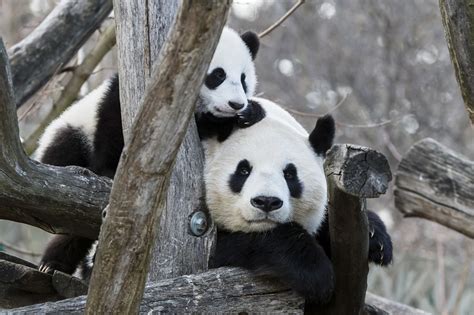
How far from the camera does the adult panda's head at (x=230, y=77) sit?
418cm

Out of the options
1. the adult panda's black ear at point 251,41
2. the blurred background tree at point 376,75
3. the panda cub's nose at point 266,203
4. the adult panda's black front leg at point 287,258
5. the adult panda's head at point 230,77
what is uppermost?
the adult panda's black ear at point 251,41

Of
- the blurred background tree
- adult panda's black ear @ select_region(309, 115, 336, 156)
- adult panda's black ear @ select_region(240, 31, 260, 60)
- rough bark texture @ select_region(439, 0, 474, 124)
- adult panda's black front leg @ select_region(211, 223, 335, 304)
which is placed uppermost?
rough bark texture @ select_region(439, 0, 474, 124)

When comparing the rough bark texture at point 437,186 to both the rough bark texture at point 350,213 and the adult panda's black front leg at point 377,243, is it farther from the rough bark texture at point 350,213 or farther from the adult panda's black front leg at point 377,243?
the rough bark texture at point 350,213

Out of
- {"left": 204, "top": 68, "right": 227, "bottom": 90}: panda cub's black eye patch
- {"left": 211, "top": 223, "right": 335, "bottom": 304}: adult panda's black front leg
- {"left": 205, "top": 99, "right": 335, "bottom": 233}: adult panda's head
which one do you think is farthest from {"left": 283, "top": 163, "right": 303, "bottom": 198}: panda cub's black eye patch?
{"left": 204, "top": 68, "right": 227, "bottom": 90}: panda cub's black eye patch

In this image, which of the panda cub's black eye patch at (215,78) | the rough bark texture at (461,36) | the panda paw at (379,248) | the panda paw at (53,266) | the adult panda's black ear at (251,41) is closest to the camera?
the rough bark texture at (461,36)

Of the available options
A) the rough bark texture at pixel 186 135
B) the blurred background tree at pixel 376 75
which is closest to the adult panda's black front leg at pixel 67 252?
the rough bark texture at pixel 186 135

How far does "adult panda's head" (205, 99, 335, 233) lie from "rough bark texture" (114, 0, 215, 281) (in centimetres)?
15

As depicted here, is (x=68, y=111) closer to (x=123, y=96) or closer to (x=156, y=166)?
(x=123, y=96)

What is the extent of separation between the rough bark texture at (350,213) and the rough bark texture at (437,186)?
62.9 inches

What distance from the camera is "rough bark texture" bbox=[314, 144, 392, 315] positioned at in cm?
294

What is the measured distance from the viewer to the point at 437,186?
518cm

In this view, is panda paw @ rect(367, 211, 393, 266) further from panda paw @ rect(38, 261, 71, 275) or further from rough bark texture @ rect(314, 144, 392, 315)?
panda paw @ rect(38, 261, 71, 275)

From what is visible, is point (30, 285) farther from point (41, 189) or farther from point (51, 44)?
point (51, 44)

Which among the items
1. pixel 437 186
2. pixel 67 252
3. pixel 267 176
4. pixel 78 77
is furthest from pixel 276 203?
pixel 78 77
